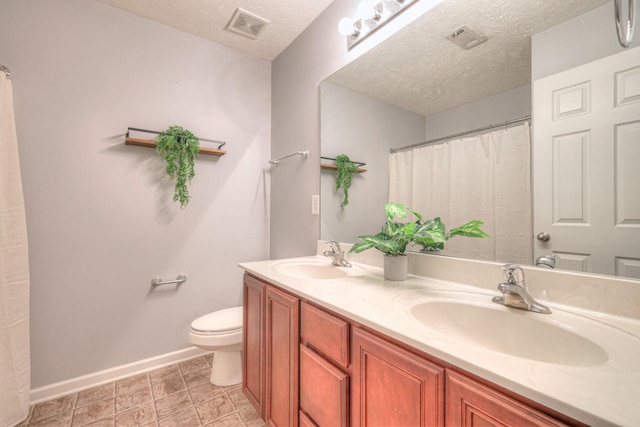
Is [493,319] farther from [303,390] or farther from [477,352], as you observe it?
[303,390]

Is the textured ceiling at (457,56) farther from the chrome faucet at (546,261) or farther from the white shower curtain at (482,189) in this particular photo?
the chrome faucet at (546,261)

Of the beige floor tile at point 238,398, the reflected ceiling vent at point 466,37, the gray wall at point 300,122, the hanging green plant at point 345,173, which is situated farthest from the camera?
the gray wall at point 300,122

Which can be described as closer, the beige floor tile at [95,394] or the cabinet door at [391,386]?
the cabinet door at [391,386]

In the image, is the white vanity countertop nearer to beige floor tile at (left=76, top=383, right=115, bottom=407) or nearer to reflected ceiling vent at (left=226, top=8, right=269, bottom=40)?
beige floor tile at (left=76, top=383, right=115, bottom=407)

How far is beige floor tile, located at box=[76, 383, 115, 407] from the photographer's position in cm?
161

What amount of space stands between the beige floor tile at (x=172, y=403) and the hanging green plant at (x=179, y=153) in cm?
122

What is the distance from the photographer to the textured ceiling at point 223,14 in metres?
1.79

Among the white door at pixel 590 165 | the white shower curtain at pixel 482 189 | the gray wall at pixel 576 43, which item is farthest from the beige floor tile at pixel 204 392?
the gray wall at pixel 576 43

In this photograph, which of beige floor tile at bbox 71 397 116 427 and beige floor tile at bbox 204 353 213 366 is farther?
beige floor tile at bbox 204 353 213 366

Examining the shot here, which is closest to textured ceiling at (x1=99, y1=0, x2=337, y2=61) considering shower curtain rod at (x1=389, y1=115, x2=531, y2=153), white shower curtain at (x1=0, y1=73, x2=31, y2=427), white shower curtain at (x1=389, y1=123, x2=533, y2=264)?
white shower curtain at (x1=0, y1=73, x2=31, y2=427)

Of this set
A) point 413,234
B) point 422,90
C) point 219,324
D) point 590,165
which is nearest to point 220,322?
point 219,324

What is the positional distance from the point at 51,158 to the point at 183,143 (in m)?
0.74

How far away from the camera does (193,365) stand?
2.00m

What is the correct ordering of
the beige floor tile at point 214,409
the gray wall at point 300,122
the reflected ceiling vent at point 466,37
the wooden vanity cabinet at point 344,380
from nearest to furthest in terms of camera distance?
the wooden vanity cabinet at point 344,380 → the reflected ceiling vent at point 466,37 → the beige floor tile at point 214,409 → the gray wall at point 300,122
